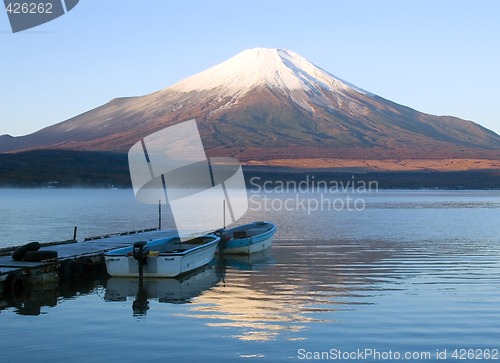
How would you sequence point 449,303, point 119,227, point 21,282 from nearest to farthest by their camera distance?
1. point 449,303
2. point 21,282
3. point 119,227

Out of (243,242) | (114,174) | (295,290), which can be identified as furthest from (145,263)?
(114,174)

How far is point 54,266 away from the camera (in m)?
22.5

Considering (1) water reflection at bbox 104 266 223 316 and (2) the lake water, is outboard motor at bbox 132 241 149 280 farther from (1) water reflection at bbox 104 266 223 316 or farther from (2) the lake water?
(2) the lake water

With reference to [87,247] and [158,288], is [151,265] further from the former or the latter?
[87,247]

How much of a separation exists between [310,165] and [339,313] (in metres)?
139

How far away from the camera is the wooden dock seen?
2011cm

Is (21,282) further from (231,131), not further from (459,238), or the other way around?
(231,131)

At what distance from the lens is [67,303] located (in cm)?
1969

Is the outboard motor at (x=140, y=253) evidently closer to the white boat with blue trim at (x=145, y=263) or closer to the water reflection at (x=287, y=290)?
the white boat with blue trim at (x=145, y=263)

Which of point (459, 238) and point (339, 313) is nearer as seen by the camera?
point (339, 313)

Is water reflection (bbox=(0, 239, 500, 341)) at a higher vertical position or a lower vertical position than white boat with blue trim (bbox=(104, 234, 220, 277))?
lower

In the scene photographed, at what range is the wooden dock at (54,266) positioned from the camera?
20109 mm

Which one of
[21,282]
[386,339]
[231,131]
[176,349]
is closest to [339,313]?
[386,339]

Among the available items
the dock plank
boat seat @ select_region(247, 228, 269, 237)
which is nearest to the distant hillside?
boat seat @ select_region(247, 228, 269, 237)
